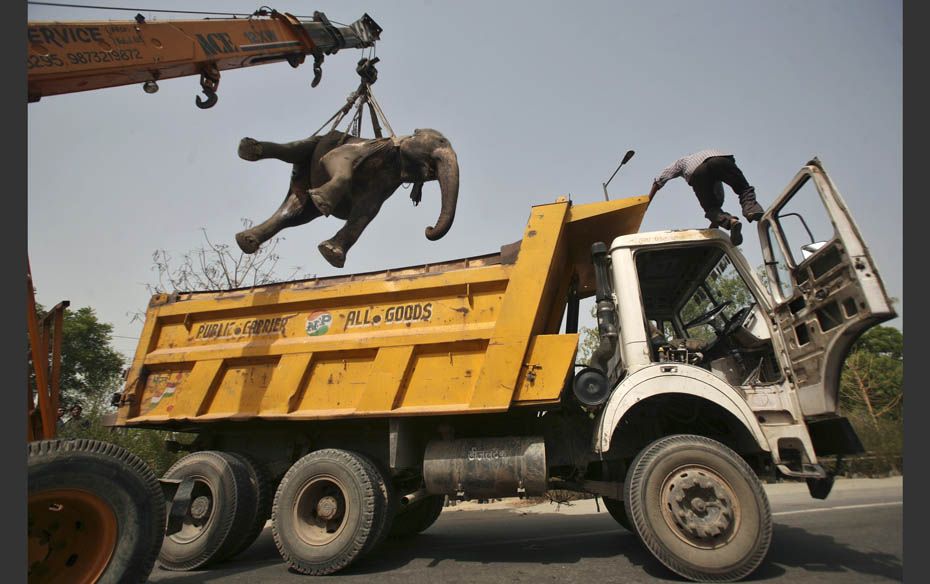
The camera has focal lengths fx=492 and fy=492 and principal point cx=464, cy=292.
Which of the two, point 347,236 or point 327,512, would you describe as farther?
point 347,236

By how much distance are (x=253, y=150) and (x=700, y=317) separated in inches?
185

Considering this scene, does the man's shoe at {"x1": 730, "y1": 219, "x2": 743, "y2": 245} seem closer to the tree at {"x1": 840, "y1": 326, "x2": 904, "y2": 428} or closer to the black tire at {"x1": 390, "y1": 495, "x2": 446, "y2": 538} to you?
the black tire at {"x1": 390, "y1": 495, "x2": 446, "y2": 538}

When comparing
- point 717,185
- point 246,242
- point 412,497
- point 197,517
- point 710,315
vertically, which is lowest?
point 197,517

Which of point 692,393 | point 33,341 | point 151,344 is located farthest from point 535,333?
point 151,344

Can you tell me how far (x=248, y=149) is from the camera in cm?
497

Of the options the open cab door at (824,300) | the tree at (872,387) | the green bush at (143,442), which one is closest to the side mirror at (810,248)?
the open cab door at (824,300)

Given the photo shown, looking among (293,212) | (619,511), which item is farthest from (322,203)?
(619,511)

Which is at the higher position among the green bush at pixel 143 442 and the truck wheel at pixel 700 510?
the green bush at pixel 143 442

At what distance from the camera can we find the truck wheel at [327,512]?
3924mm

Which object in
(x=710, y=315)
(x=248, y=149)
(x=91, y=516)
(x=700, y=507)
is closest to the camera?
(x=91, y=516)

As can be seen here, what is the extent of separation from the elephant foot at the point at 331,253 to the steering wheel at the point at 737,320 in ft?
11.6

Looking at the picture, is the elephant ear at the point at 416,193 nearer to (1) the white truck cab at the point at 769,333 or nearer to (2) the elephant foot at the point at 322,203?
(2) the elephant foot at the point at 322,203

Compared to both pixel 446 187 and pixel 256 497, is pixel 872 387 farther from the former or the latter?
pixel 256 497

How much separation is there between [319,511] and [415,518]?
182 centimetres
